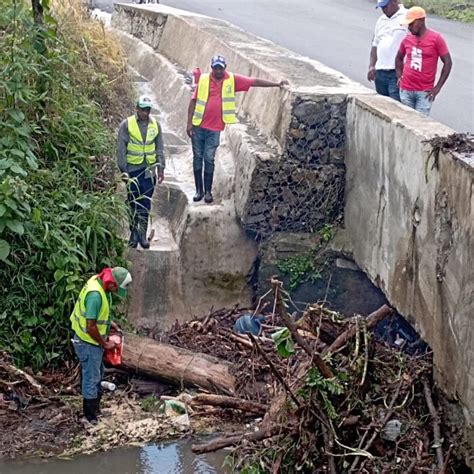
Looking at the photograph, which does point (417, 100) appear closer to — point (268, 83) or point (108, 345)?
point (268, 83)

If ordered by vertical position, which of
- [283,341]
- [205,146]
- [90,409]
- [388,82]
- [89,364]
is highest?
[388,82]

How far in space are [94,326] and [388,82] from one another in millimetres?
4513

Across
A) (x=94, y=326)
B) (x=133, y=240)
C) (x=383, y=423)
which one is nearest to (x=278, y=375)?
(x=383, y=423)

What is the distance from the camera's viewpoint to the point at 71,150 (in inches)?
421

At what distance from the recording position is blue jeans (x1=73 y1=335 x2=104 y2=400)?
8648 mm

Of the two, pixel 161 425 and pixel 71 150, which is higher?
pixel 71 150

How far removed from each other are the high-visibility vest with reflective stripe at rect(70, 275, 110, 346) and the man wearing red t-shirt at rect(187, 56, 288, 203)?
9.59 ft

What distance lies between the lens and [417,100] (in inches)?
404

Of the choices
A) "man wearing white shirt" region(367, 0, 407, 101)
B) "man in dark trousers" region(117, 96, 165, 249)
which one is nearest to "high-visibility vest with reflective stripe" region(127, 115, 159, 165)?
"man in dark trousers" region(117, 96, 165, 249)

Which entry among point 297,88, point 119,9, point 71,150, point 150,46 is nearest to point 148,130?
point 71,150

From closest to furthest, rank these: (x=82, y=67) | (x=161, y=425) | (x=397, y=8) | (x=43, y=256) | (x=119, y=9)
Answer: (x=161, y=425) → (x=43, y=256) → (x=397, y=8) → (x=82, y=67) → (x=119, y=9)

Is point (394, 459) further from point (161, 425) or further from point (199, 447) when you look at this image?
point (161, 425)

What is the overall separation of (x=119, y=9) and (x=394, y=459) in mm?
12788

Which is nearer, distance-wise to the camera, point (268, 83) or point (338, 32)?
point (268, 83)
